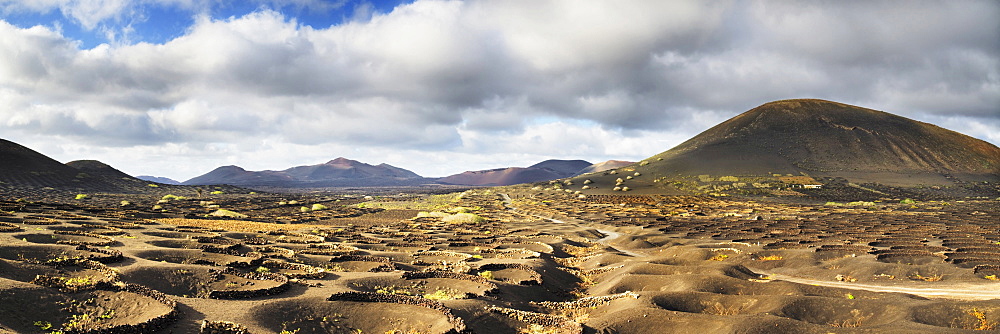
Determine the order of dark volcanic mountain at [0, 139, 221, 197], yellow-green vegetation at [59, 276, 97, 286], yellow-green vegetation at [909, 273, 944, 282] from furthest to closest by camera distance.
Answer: dark volcanic mountain at [0, 139, 221, 197] → yellow-green vegetation at [909, 273, 944, 282] → yellow-green vegetation at [59, 276, 97, 286]

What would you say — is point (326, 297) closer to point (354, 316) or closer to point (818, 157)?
point (354, 316)

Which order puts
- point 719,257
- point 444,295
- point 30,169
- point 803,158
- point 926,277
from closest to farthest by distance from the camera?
point 444,295 < point 926,277 < point 719,257 < point 30,169 < point 803,158

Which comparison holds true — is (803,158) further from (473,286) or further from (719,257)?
(473,286)

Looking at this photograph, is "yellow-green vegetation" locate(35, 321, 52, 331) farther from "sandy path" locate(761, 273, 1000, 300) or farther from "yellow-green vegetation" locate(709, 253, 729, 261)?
"yellow-green vegetation" locate(709, 253, 729, 261)

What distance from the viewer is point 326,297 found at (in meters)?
18.3

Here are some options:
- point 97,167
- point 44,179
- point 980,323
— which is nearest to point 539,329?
point 980,323

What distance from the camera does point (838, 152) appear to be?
534ft

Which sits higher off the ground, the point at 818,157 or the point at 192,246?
the point at 818,157

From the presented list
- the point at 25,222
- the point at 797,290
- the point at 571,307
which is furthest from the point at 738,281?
the point at 25,222

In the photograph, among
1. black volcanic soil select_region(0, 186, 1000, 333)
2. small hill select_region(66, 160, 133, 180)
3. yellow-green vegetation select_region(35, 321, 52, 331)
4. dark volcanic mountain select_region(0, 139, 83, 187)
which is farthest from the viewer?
small hill select_region(66, 160, 133, 180)

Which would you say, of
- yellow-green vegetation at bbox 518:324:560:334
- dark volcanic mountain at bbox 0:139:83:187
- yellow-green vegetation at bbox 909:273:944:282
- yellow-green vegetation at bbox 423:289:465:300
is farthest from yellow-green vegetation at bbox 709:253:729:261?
dark volcanic mountain at bbox 0:139:83:187

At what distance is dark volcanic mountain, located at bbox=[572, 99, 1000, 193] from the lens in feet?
487

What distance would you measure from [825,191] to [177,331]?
501ft

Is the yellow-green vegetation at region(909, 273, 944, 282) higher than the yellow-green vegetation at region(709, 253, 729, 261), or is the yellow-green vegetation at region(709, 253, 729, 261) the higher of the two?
the yellow-green vegetation at region(709, 253, 729, 261)
